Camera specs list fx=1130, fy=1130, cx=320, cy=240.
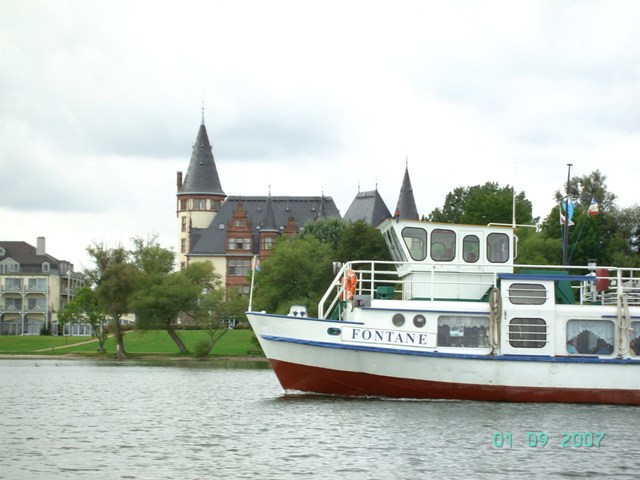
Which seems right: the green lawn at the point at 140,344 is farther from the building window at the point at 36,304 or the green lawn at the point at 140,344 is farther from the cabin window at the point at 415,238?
the cabin window at the point at 415,238

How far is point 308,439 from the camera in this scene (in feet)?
94.2

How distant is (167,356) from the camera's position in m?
95.0

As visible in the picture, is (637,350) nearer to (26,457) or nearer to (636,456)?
(636,456)

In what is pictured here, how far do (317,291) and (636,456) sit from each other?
216ft

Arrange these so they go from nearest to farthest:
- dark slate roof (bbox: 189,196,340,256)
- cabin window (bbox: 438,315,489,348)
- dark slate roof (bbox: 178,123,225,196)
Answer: cabin window (bbox: 438,315,489,348)
dark slate roof (bbox: 189,196,340,256)
dark slate roof (bbox: 178,123,225,196)

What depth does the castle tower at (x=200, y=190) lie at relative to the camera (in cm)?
16738

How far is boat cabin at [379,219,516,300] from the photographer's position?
3784 cm

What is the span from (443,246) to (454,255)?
49cm

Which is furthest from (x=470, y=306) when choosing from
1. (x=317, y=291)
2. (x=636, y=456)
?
(x=317, y=291)

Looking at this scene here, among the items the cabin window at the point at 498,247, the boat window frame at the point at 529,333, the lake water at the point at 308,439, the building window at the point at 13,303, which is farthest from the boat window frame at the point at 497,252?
the building window at the point at 13,303

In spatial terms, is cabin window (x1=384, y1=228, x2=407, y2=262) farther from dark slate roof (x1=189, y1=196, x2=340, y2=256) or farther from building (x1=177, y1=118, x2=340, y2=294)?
dark slate roof (x1=189, y1=196, x2=340, y2=256)

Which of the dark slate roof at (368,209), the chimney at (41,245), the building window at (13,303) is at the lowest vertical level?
the building window at (13,303)

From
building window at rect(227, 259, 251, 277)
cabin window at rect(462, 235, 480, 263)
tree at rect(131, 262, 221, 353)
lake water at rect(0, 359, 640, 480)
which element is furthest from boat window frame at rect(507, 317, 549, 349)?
building window at rect(227, 259, 251, 277)

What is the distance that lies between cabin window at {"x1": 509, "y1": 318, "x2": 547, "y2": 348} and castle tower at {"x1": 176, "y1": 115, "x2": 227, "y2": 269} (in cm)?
13327
